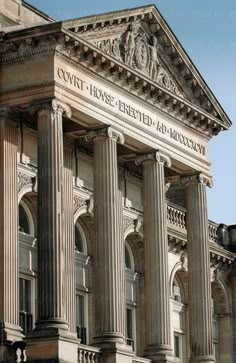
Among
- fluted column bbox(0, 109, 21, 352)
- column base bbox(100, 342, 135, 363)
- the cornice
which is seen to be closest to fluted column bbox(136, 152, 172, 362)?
the cornice

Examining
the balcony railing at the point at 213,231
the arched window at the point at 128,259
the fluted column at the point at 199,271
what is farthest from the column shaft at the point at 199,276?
the balcony railing at the point at 213,231

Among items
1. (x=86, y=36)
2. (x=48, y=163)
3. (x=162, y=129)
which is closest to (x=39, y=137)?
(x=48, y=163)

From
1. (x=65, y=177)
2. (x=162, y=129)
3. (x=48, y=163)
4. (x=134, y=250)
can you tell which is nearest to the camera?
(x=48, y=163)

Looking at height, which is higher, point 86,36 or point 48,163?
point 86,36

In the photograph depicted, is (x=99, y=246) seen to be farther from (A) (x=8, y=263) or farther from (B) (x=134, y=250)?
(B) (x=134, y=250)

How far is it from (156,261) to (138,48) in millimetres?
7850

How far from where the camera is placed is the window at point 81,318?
50.8 metres

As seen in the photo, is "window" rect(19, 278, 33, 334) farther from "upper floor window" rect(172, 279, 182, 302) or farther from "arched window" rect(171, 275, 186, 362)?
"upper floor window" rect(172, 279, 182, 302)

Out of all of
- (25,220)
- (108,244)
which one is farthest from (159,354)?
(25,220)

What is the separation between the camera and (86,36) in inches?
1779

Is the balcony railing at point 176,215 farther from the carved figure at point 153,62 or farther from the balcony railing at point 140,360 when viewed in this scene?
the balcony railing at point 140,360

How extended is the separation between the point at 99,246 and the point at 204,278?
24.9 feet

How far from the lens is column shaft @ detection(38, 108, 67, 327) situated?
1650 inches

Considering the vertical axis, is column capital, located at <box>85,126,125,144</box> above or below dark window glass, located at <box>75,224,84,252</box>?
above
